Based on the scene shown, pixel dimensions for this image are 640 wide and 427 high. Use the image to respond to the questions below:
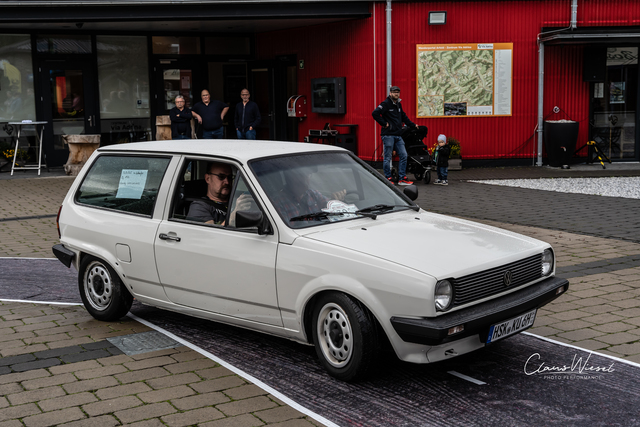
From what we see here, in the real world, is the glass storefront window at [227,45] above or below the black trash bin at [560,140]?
above

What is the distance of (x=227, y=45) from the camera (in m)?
21.2

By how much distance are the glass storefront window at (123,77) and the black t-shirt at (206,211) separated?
598 inches

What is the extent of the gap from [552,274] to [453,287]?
117 centimetres

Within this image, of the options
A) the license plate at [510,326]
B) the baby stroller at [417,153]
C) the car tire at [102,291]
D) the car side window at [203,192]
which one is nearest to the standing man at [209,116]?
the baby stroller at [417,153]

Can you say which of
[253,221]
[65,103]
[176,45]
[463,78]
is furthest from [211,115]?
[253,221]

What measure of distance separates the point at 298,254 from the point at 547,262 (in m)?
1.76

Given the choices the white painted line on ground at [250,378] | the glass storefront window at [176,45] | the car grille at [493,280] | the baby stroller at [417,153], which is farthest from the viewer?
the glass storefront window at [176,45]

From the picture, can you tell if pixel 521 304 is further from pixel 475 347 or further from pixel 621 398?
pixel 621 398

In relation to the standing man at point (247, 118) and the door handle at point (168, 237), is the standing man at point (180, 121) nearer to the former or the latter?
the standing man at point (247, 118)

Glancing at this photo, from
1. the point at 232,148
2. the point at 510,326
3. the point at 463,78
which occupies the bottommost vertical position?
the point at 510,326

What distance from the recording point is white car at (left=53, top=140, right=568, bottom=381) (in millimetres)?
4434

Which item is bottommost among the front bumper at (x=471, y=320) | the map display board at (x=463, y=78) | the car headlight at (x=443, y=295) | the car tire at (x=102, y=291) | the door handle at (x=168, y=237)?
the car tire at (x=102, y=291)

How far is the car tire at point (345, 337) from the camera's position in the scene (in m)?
4.48

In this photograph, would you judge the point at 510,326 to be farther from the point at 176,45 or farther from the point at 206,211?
the point at 176,45
